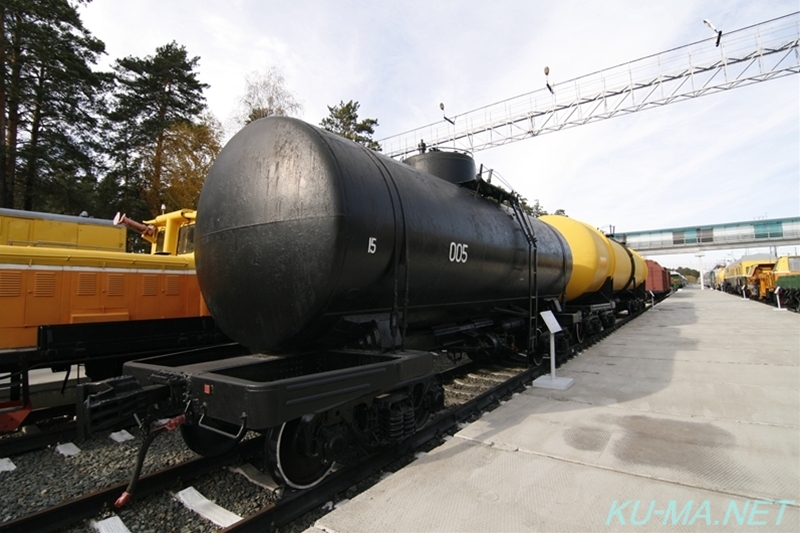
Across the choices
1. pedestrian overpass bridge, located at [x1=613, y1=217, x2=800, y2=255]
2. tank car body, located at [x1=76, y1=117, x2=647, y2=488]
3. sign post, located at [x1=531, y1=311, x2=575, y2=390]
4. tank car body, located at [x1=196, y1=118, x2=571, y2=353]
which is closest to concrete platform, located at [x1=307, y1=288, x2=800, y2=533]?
sign post, located at [x1=531, y1=311, x2=575, y2=390]

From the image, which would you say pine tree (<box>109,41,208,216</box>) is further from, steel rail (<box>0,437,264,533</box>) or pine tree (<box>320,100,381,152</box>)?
steel rail (<box>0,437,264,533</box>)

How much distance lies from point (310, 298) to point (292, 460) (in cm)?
130

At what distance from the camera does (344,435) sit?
336 cm

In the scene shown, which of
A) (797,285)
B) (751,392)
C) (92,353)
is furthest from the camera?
(797,285)

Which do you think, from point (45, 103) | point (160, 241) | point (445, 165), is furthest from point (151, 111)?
point (445, 165)

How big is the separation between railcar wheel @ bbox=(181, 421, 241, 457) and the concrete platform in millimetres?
1526

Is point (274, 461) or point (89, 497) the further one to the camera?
point (89, 497)

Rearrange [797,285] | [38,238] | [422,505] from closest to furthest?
[422,505]
[38,238]
[797,285]

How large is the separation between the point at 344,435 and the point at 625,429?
3191 mm

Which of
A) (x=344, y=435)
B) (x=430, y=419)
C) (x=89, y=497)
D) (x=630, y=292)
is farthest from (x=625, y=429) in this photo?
(x=630, y=292)

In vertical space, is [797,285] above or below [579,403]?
above

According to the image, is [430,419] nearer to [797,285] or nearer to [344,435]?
[344,435]

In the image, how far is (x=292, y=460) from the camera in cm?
338

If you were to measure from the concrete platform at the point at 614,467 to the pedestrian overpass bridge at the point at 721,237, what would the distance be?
5645cm
